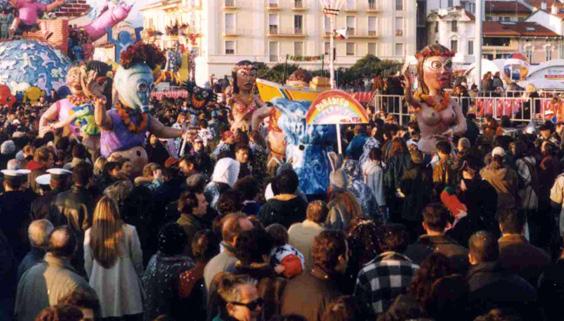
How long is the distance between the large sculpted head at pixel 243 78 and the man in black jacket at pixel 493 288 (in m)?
9.80

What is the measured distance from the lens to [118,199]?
29.9ft

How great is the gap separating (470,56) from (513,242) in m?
74.9

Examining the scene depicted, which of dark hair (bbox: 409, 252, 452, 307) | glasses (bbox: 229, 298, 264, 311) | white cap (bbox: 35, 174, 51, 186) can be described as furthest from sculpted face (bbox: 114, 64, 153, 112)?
glasses (bbox: 229, 298, 264, 311)

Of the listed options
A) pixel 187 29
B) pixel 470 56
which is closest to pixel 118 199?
pixel 187 29

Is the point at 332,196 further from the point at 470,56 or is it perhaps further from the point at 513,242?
the point at 470,56

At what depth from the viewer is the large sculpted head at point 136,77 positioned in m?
14.0

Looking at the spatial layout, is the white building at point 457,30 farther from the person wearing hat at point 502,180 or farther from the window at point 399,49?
the person wearing hat at point 502,180

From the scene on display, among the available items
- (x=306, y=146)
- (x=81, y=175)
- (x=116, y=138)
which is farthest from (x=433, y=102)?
(x=81, y=175)

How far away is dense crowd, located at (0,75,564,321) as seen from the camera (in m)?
6.27

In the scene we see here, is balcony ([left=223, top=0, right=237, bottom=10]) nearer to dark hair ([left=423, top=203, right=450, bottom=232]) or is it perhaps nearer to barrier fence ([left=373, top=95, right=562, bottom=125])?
barrier fence ([left=373, top=95, right=562, bottom=125])

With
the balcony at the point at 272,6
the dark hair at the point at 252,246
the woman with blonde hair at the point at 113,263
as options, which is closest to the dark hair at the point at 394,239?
the dark hair at the point at 252,246

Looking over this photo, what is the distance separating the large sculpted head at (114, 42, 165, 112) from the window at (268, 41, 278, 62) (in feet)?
208

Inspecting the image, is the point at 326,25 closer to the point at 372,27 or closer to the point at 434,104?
the point at 372,27

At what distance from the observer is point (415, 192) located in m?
11.3
